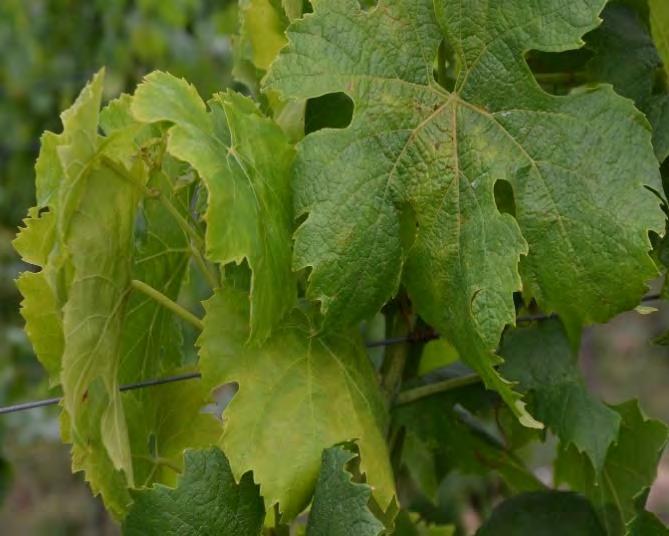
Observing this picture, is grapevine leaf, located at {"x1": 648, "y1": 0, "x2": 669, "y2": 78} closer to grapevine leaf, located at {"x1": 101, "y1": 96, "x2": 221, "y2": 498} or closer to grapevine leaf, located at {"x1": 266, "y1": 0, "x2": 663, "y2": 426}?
grapevine leaf, located at {"x1": 266, "y1": 0, "x2": 663, "y2": 426}

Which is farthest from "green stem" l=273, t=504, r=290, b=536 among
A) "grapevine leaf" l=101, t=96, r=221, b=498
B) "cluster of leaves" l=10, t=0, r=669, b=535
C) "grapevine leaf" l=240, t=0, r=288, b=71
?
"grapevine leaf" l=240, t=0, r=288, b=71

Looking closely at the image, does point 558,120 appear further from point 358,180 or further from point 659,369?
point 659,369

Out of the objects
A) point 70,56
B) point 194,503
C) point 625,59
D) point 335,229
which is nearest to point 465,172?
point 335,229

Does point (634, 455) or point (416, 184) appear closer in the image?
point (416, 184)

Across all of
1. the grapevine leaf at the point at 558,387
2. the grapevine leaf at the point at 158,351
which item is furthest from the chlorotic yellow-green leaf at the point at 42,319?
the grapevine leaf at the point at 558,387

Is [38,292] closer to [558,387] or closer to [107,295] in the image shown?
[107,295]

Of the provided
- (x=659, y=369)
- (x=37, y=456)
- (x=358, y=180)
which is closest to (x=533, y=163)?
(x=358, y=180)
